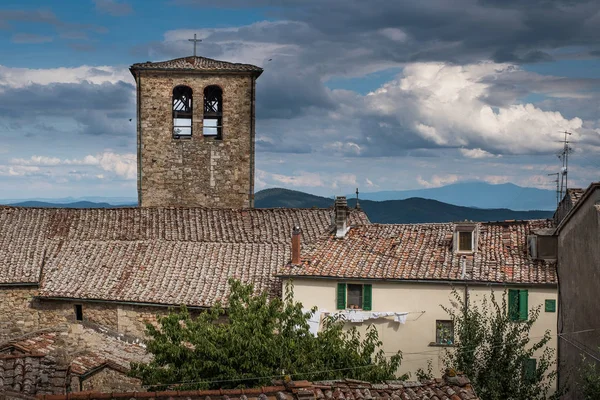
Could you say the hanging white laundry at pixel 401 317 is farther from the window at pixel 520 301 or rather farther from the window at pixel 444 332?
the window at pixel 520 301

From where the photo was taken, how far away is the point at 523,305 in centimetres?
2608

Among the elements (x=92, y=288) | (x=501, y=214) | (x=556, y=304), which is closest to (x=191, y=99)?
(x=92, y=288)

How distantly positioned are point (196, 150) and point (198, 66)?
3320mm

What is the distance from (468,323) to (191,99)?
60.7 feet

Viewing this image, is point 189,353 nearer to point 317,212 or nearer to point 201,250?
point 201,250

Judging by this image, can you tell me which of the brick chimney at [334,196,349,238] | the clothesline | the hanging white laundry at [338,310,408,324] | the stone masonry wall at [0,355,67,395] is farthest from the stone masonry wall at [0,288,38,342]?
the hanging white laundry at [338,310,408,324]

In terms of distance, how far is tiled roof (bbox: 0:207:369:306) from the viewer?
2912cm

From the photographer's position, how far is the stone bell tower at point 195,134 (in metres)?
35.1

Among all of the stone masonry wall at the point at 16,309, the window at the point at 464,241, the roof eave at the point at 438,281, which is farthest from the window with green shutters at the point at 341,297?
the stone masonry wall at the point at 16,309

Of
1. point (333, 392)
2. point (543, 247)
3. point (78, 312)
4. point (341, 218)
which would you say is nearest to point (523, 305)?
point (543, 247)

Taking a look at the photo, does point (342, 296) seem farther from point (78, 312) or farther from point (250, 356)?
point (78, 312)

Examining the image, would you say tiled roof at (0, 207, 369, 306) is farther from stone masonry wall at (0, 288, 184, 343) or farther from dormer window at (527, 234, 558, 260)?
dormer window at (527, 234, 558, 260)

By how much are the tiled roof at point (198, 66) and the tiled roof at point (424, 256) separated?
27.6ft

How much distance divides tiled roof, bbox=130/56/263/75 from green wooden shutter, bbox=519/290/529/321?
1419 centimetres
